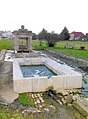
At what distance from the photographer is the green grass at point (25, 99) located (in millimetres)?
6891

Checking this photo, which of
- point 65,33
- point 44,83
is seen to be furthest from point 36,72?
point 65,33

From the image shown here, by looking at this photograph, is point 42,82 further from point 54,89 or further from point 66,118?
point 66,118

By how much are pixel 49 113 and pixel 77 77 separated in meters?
3.12

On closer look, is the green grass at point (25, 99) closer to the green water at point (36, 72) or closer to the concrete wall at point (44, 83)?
the concrete wall at point (44, 83)

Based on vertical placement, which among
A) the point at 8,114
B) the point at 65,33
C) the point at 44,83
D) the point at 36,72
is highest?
the point at 65,33

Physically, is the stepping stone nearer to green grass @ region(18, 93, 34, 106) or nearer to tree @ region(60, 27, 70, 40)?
green grass @ region(18, 93, 34, 106)

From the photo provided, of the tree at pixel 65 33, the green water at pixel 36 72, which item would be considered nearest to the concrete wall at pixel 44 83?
the green water at pixel 36 72

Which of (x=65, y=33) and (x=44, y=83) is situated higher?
(x=65, y=33)

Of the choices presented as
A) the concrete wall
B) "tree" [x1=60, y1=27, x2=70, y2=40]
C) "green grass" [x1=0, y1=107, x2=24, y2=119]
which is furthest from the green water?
"tree" [x1=60, y1=27, x2=70, y2=40]

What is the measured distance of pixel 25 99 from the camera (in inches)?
283

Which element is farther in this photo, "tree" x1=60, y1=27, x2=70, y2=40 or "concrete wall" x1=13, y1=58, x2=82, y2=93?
"tree" x1=60, y1=27, x2=70, y2=40

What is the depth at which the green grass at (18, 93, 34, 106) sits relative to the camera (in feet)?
22.6

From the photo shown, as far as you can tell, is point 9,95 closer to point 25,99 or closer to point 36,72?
point 25,99

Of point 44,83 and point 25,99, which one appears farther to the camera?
point 44,83
